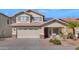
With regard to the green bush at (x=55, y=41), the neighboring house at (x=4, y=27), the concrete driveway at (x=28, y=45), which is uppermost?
the neighboring house at (x=4, y=27)

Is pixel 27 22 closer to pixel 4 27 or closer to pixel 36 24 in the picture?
pixel 36 24

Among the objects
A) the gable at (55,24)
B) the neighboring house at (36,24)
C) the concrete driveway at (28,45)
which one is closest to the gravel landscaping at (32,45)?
the concrete driveway at (28,45)

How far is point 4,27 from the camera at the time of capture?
4039 mm

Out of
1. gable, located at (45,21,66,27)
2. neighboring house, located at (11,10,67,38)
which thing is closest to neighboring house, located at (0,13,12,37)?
neighboring house, located at (11,10,67,38)

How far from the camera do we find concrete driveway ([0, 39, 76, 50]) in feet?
13.3

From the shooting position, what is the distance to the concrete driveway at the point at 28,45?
4051mm

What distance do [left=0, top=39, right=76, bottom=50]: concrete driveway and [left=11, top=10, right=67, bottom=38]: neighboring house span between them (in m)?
0.13

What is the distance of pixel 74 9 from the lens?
3.98 meters

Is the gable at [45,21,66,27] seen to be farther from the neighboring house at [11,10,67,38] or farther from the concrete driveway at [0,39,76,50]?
the concrete driveway at [0,39,76,50]

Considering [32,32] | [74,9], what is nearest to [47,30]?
[32,32]

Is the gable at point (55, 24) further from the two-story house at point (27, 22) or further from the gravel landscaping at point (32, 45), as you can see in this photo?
the gravel landscaping at point (32, 45)

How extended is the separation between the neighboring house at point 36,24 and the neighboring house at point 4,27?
0.07 metres
